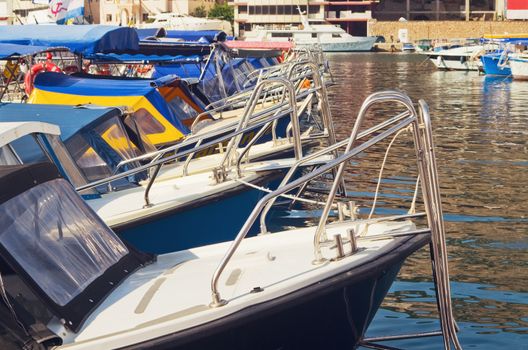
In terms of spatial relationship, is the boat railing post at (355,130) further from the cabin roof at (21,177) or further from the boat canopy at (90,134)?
the boat canopy at (90,134)

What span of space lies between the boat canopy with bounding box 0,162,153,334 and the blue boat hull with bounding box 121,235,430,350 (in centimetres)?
66

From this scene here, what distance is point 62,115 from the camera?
11812 mm

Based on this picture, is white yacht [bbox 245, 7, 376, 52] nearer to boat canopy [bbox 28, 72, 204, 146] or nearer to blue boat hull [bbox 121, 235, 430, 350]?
boat canopy [bbox 28, 72, 204, 146]

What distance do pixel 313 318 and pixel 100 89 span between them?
1036 centimetres

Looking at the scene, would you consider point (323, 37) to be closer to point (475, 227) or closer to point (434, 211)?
point (475, 227)

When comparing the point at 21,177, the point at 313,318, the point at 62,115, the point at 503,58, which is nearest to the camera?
the point at 313,318

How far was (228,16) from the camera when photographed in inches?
4456

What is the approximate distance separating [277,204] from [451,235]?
8.06 feet

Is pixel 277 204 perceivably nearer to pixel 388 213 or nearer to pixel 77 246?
pixel 388 213

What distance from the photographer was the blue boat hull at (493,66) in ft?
167

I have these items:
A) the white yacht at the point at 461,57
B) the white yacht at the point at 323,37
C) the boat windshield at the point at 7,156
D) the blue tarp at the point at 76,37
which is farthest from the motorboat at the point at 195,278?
the white yacht at the point at 323,37

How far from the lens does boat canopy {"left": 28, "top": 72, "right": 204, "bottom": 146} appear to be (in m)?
15.6

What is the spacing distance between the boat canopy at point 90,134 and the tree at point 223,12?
10090cm

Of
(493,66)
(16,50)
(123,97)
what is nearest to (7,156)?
(123,97)
